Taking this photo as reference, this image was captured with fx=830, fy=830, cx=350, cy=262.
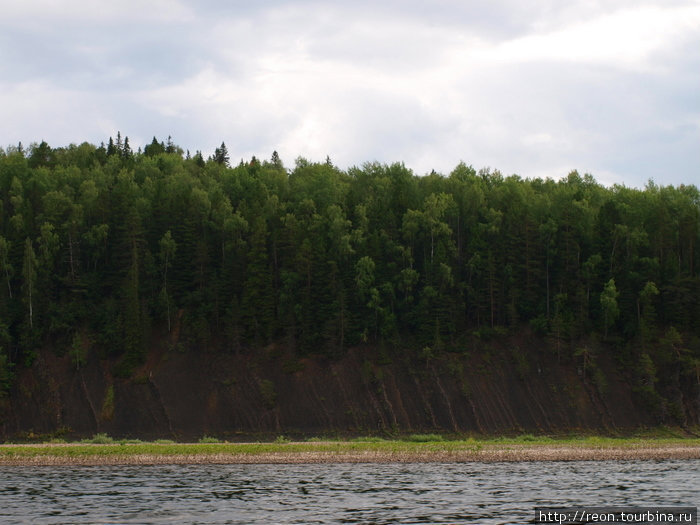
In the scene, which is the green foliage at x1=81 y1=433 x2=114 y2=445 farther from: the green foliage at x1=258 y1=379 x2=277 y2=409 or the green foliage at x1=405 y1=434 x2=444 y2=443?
the green foliage at x1=405 y1=434 x2=444 y2=443

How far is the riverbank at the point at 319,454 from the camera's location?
2781 inches

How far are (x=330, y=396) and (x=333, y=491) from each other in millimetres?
54197

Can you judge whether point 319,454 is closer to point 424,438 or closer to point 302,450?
point 302,450

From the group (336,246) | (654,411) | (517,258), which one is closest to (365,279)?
(336,246)

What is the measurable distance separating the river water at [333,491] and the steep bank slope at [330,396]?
31.8 metres

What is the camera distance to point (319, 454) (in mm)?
72688

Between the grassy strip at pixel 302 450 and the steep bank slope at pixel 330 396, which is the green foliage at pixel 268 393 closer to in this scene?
the steep bank slope at pixel 330 396

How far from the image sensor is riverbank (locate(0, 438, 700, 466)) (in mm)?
70625

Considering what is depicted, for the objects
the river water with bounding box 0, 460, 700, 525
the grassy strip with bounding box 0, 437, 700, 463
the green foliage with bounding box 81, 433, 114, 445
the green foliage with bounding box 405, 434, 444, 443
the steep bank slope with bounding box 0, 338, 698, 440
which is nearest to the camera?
the river water with bounding box 0, 460, 700, 525

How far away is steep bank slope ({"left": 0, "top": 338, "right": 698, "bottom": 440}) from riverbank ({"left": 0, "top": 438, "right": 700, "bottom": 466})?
2168 cm

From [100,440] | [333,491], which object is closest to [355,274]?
[100,440]

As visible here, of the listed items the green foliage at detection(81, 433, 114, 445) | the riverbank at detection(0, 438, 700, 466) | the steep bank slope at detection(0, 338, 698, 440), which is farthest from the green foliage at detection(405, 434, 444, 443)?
the green foliage at detection(81, 433, 114, 445)

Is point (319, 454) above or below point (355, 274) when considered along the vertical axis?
below

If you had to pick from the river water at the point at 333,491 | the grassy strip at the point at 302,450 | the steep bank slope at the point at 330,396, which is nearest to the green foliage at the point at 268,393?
the steep bank slope at the point at 330,396
